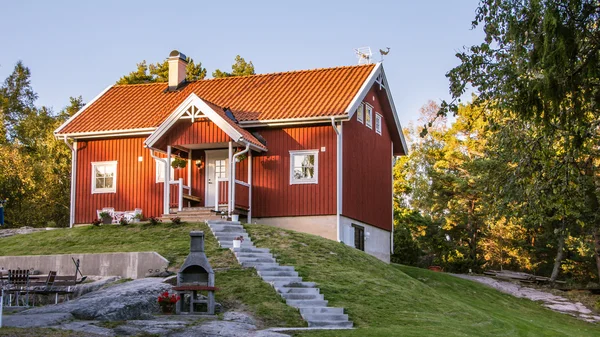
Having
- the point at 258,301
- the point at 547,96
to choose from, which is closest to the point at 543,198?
the point at 547,96

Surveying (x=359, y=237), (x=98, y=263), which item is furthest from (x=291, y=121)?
(x=98, y=263)

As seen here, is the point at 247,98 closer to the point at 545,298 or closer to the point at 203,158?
the point at 203,158

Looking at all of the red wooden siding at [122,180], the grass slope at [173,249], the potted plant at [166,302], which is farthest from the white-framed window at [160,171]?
the potted plant at [166,302]

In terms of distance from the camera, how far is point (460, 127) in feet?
144

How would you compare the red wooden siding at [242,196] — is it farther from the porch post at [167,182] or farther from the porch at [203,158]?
the porch post at [167,182]

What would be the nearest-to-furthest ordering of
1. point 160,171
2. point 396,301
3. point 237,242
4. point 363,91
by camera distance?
point 396,301 → point 237,242 → point 363,91 → point 160,171

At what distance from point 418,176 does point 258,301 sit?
3260cm

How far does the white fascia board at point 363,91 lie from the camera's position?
2750 cm

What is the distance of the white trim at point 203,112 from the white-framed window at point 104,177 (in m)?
3.53

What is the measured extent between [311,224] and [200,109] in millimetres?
5317

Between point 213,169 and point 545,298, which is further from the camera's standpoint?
point 545,298

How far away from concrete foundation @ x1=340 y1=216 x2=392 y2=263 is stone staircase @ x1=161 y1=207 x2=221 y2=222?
432 centimetres

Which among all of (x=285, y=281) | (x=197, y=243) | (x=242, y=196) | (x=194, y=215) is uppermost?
(x=242, y=196)

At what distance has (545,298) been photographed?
3019 cm
